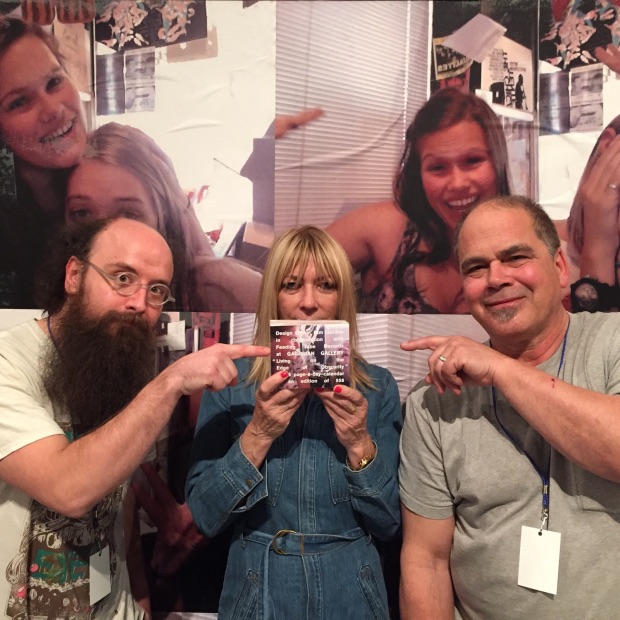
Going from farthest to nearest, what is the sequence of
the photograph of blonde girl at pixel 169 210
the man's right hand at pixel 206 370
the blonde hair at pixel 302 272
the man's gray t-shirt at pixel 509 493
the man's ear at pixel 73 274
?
the photograph of blonde girl at pixel 169 210, the man's ear at pixel 73 274, the blonde hair at pixel 302 272, the man's right hand at pixel 206 370, the man's gray t-shirt at pixel 509 493

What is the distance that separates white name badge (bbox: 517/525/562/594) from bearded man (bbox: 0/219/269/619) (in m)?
1.00

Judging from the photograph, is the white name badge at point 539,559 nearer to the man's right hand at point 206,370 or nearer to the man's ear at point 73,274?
the man's right hand at point 206,370

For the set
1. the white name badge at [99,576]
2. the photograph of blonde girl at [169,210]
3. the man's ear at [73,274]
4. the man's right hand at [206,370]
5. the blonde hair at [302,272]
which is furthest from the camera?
the photograph of blonde girl at [169,210]

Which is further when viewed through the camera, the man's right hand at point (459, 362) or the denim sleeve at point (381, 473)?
the denim sleeve at point (381, 473)

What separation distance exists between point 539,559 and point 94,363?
1.60m

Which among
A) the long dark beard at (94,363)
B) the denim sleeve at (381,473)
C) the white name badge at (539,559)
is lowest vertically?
the white name badge at (539,559)

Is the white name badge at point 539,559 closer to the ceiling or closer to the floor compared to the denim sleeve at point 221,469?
closer to the floor

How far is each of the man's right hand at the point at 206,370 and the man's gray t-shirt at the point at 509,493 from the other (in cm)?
66

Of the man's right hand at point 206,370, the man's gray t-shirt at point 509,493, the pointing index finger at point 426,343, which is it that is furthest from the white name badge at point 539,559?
the man's right hand at point 206,370

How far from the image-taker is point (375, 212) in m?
2.25

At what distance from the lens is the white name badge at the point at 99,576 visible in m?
1.62

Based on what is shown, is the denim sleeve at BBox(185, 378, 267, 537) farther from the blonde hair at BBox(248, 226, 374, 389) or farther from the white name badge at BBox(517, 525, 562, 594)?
the white name badge at BBox(517, 525, 562, 594)

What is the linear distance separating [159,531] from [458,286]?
1.82 metres

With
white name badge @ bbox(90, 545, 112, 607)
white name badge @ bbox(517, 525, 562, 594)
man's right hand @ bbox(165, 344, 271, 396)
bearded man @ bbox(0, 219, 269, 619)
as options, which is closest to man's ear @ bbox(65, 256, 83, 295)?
bearded man @ bbox(0, 219, 269, 619)
